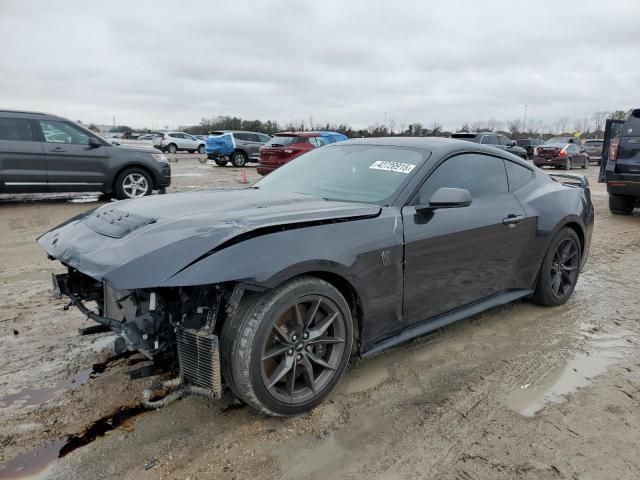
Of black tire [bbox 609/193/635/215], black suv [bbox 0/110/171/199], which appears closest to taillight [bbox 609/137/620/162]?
black tire [bbox 609/193/635/215]

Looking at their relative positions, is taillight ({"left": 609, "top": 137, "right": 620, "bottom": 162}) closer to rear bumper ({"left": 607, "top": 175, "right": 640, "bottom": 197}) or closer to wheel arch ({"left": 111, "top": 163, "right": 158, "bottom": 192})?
rear bumper ({"left": 607, "top": 175, "right": 640, "bottom": 197})

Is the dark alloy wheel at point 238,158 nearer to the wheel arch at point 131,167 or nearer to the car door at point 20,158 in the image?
the wheel arch at point 131,167

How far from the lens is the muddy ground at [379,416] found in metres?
2.33

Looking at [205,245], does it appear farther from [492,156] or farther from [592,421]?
[492,156]

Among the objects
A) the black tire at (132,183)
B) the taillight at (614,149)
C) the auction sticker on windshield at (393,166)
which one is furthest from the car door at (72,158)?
the taillight at (614,149)

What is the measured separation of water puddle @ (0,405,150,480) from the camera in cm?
226

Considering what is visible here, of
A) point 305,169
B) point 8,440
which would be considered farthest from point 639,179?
point 8,440

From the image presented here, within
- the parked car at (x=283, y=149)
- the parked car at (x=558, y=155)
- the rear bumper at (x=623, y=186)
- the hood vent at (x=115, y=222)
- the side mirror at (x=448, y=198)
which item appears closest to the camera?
the hood vent at (x=115, y=222)

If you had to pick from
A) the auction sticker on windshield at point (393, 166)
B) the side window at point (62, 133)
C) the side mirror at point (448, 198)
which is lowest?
the side mirror at point (448, 198)

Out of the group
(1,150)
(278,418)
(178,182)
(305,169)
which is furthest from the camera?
(178,182)

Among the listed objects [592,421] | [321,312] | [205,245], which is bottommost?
[592,421]

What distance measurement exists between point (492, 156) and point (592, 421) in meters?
2.16

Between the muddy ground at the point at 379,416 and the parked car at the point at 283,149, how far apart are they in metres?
11.8

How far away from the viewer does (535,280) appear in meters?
4.31
